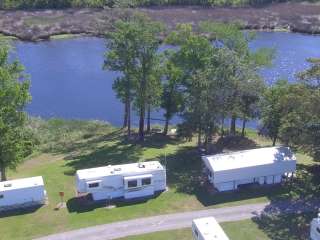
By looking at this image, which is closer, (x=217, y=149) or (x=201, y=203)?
(x=201, y=203)

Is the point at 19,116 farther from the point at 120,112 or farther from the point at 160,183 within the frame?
the point at 120,112

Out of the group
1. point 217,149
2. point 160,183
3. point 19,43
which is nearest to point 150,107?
point 217,149

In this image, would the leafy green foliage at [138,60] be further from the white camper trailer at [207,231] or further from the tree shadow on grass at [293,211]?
the white camper trailer at [207,231]

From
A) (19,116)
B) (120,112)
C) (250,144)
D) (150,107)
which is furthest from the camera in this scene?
(120,112)

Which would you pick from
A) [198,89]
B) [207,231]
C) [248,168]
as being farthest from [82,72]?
[207,231]

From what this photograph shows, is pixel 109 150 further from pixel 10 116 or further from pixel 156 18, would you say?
pixel 156 18

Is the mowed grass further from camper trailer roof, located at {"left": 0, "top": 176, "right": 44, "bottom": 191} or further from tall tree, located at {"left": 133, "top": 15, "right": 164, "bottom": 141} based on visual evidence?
tall tree, located at {"left": 133, "top": 15, "right": 164, "bottom": 141}

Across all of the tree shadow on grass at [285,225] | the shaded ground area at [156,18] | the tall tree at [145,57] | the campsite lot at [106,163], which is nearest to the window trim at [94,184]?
the campsite lot at [106,163]
